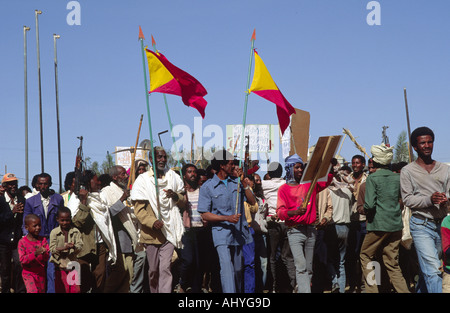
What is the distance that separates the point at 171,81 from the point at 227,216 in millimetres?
2471

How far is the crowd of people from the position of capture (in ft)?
26.2

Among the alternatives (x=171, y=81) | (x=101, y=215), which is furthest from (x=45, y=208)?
(x=171, y=81)

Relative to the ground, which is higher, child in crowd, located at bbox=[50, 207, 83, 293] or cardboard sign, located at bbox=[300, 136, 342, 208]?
cardboard sign, located at bbox=[300, 136, 342, 208]

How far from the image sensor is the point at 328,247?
11156 millimetres

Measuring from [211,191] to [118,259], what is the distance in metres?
2.17

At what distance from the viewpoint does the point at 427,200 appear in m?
7.61

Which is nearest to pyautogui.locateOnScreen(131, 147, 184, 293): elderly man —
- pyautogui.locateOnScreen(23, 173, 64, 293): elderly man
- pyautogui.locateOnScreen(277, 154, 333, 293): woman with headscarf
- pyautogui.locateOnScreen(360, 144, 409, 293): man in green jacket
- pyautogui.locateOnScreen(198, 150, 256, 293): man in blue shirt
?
pyautogui.locateOnScreen(198, 150, 256, 293): man in blue shirt

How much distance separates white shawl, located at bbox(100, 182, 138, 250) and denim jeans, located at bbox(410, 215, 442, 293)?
4377 mm

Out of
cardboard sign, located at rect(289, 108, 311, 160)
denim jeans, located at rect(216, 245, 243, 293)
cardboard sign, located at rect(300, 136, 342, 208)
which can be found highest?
cardboard sign, located at rect(289, 108, 311, 160)

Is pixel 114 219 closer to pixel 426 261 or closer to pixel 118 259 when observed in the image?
pixel 118 259

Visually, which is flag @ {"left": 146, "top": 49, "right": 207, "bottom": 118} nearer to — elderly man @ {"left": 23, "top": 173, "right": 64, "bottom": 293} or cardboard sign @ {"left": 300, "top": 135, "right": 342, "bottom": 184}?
cardboard sign @ {"left": 300, "top": 135, "right": 342, "bottom": 184}

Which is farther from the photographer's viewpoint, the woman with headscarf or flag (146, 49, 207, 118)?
flag (146, 49, 207, 118)

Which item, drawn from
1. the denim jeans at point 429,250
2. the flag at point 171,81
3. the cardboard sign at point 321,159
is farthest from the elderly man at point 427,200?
the flag at point 171,81
